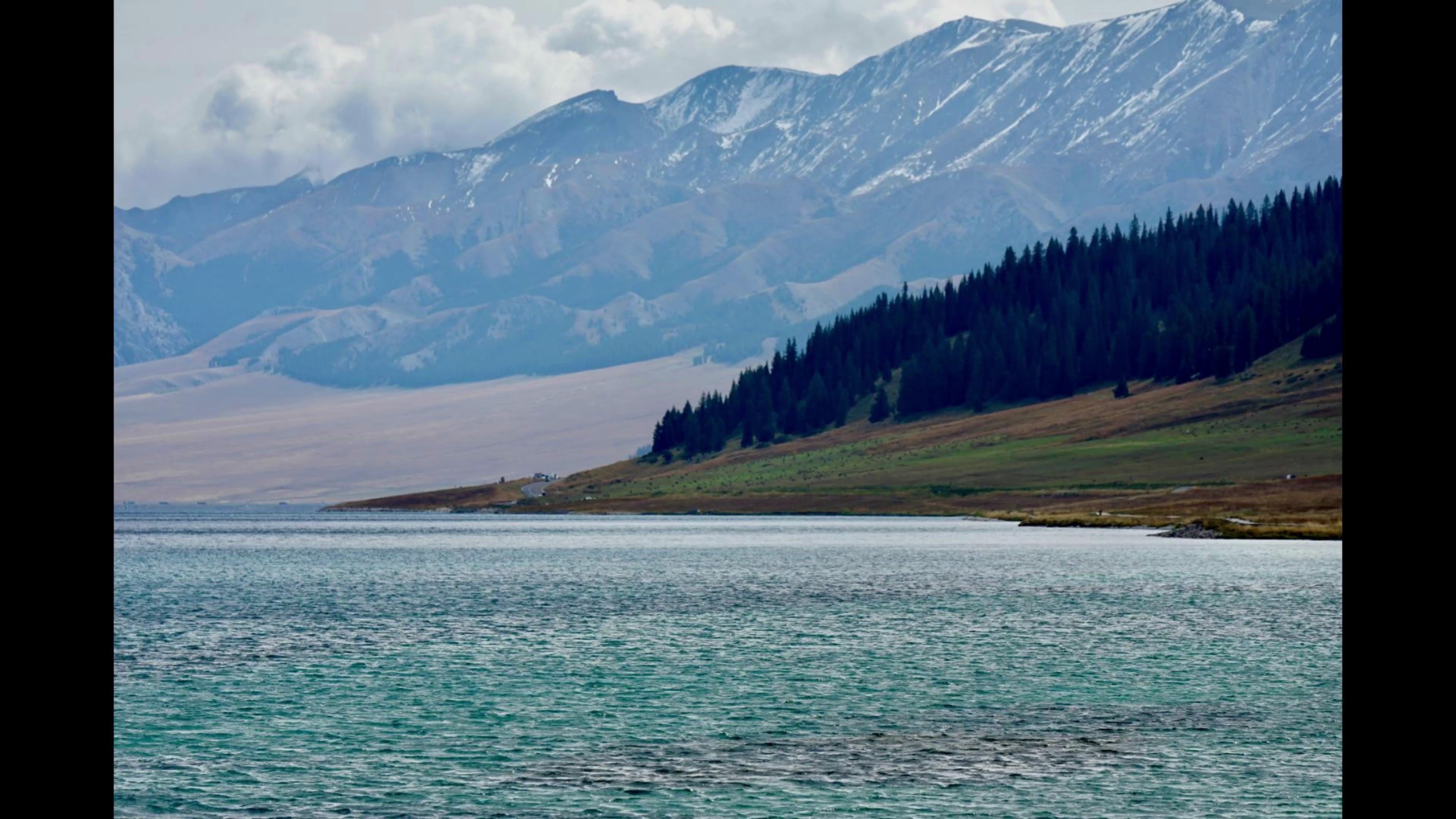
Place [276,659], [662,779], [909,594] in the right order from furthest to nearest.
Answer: [909,594] < [276,659] < [662,779]

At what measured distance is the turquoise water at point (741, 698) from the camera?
3522cm

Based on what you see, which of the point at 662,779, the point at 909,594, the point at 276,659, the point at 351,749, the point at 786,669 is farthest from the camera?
the point at 909,594

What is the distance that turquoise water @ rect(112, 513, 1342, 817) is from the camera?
116 ft

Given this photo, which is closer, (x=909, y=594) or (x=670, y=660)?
(x=670, y=660)

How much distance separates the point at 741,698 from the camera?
50312 mm
